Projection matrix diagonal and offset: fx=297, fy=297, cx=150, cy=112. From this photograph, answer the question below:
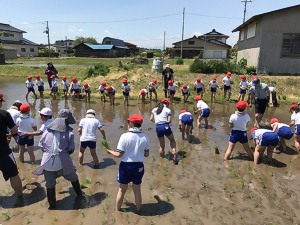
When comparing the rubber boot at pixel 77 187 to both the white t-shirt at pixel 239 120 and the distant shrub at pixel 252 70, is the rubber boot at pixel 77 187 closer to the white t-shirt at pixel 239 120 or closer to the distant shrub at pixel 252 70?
the white t-shirt at pixel 239 120

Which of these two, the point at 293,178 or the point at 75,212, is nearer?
the point at 75,212

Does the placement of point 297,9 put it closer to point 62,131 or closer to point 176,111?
point 176,111

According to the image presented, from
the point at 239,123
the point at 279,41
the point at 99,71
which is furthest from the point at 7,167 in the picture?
the point at 279,41

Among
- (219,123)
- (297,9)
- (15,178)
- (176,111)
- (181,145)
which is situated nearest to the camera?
(15,178)

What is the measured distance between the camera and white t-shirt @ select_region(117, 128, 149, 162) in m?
5.02

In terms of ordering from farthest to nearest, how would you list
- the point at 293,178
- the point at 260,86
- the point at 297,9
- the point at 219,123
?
the point at 297,9
the point at 219,123
the point at 260,86
the point at 293,178

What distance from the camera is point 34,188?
6.29m

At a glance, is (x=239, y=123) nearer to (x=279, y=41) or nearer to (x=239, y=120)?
(x=239, y=120)

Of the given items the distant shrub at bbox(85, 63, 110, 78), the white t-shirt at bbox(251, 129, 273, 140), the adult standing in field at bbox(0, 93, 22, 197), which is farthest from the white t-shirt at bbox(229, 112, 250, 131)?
the distant shrub at bbox(85, 63, 110, 78)

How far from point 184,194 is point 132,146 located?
1.82 m

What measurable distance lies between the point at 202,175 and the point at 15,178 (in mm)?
4075

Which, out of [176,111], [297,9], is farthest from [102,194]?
[297,9]

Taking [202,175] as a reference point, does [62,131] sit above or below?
above

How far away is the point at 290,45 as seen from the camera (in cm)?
2012
